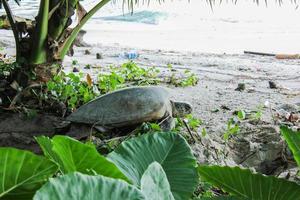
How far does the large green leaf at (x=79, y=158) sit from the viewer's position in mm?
305

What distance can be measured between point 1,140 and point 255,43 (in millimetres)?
4489

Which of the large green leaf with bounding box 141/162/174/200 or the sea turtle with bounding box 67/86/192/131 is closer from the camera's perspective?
the large green leaf with bounding box 141/162/174/200

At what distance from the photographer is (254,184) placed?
36 centimetres

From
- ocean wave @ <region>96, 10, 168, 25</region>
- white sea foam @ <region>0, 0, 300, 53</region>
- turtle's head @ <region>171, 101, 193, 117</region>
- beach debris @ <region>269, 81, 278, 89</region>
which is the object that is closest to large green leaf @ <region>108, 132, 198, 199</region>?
turtle's head @ <region>171, 101, 193, 117</region>

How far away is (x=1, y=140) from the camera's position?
6.34ft

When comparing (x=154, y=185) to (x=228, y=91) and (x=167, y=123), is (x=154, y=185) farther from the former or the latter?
(x=228, y=91)

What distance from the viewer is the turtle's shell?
5.93 ft

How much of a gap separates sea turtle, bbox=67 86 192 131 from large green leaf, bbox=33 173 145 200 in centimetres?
149

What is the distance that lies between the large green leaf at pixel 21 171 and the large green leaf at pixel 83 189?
0.04 meters

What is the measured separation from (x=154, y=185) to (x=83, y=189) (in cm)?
6

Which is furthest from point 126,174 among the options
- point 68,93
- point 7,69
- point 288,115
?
point 7,69

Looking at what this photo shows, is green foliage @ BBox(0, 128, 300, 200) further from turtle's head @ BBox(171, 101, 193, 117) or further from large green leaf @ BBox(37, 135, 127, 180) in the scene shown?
turtle's head @ BBox(171, 101, 193, 117)

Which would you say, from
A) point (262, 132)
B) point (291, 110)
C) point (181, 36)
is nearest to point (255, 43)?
point (181, 36)

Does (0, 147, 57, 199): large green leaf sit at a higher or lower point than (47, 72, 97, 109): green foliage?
higher
